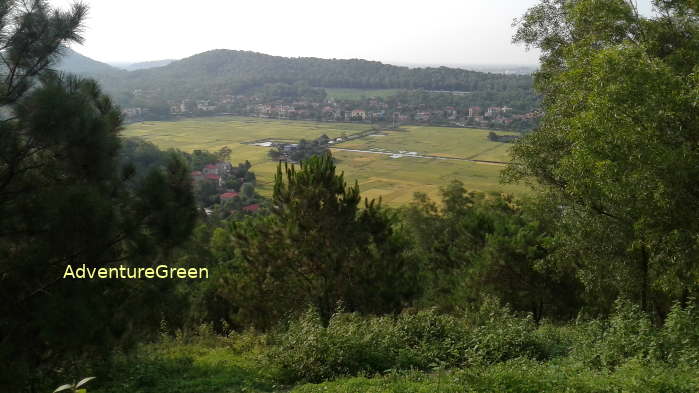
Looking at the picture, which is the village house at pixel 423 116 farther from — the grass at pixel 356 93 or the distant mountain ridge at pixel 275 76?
the grass at pixel 356 93

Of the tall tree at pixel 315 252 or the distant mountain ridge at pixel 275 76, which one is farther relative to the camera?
the distant mountain ridge at pixel 275 76

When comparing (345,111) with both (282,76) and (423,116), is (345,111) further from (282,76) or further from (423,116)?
(282,76)

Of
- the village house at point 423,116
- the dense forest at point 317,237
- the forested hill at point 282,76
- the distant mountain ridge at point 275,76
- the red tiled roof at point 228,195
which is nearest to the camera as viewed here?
the dense forest at point 317,237

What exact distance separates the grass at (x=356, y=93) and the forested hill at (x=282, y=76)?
3.54 meters

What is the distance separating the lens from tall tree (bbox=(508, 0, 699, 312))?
5887mm

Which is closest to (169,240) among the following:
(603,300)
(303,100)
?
(603,300)

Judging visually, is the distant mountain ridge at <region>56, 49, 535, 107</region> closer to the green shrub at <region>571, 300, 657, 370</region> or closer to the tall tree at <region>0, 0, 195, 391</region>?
the green shrub at <region>571, 300, 657, 370</region>

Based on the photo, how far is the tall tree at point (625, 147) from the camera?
5887 mm

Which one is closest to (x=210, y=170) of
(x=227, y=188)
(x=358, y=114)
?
(x=227, y=188)

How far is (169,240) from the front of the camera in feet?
20.5

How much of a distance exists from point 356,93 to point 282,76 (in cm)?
2588

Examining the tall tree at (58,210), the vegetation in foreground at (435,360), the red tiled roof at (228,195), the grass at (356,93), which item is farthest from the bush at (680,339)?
the grass at (356,93)

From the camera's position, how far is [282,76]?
140 metres

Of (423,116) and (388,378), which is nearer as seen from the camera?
(388,378)
